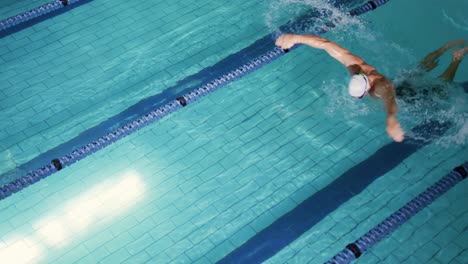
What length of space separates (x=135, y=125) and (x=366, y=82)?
77.9 inches

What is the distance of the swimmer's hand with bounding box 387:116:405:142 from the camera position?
4230 millimetres

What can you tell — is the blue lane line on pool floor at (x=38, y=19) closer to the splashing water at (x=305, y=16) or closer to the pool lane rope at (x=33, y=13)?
the pool lane rope at (x=33, y=13)

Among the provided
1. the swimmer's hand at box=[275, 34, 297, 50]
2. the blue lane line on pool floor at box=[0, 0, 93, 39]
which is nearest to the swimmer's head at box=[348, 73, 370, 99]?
the swimmer's hand at box=[275, 34, 297, 50]

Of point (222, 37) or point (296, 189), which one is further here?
point (222, 37)

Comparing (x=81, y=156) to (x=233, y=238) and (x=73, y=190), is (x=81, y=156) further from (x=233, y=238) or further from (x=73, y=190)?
(x=233, y=238)

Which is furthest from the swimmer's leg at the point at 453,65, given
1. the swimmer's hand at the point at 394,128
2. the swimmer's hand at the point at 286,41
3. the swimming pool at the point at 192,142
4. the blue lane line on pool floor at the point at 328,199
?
the swimmer's hand at the point at 286,41

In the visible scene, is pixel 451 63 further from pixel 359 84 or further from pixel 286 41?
pixel 286 41

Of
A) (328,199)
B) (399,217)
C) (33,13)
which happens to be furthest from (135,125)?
(399,217)

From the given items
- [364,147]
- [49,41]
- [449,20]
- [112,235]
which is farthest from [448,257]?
[49,41]

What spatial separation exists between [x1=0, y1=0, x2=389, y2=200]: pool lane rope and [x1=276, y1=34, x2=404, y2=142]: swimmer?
0.49 meters

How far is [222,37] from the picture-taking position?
17.7 feet

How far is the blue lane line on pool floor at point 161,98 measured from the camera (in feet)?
14.6

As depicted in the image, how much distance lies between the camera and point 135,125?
4.65 m

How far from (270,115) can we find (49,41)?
2.45m
